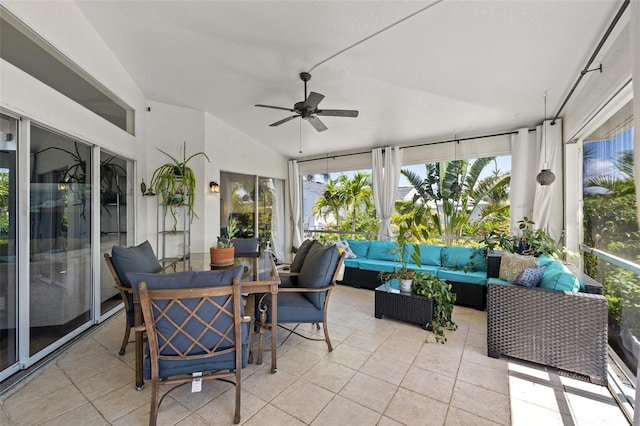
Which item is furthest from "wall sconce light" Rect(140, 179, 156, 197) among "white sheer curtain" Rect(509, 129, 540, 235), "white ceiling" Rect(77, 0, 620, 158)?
"white sheer curtain" Rect(509, 129, 540, 235)

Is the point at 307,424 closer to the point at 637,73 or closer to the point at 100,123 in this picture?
the point at 637,73

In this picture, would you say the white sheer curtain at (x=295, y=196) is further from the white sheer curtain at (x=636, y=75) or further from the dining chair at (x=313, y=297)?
the white sheer curtain at (x=636, y=75)

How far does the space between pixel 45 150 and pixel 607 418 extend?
5.01m

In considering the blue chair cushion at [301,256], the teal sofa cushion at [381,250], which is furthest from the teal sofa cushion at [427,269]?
the blue chair cushion at [301,256]

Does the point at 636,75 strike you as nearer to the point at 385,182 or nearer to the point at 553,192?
the point at 553,192

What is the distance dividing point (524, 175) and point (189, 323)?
510 centimetres

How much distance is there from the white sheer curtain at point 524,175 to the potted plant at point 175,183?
538 centimetres

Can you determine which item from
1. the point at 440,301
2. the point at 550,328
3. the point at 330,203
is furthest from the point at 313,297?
the point at 330,203

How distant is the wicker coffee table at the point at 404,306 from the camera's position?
317cm

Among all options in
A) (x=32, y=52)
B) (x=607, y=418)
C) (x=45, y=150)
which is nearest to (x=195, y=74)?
(x=32, y=52)

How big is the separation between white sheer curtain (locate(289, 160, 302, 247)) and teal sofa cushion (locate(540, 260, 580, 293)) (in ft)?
17.2

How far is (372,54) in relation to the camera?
2984mm

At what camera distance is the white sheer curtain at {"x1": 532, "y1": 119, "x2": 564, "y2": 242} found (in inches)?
160

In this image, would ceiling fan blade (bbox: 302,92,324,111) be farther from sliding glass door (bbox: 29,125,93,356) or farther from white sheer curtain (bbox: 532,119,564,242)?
white sheer curtain (bbox: 532,119,564,242)
